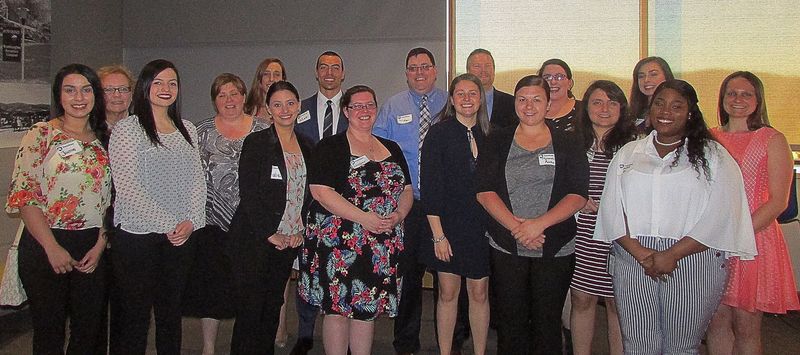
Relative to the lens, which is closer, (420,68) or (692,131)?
(692,131)

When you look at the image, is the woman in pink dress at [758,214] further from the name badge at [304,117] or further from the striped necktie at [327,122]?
the name badge at [304,117]

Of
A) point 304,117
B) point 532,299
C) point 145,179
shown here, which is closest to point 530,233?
point 532,299

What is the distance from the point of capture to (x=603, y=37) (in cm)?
545

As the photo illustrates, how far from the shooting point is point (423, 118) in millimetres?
3848

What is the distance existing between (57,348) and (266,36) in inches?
148

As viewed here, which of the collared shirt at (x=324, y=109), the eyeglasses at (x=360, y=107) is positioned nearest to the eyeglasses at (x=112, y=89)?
the eyeglasses at (x=360, y=107)

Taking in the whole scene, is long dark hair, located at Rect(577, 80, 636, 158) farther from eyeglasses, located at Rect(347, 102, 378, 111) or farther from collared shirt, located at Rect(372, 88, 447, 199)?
eyeglasses, located at Rect(347, 102, 378, 111)

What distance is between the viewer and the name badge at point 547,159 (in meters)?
3.01

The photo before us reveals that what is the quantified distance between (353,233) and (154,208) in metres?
0.89

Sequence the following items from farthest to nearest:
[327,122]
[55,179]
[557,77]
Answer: [327,122] → [557,77] → [55,179]

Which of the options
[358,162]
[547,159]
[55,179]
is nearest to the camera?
[55,179]

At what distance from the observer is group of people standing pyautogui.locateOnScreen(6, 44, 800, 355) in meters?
2.63

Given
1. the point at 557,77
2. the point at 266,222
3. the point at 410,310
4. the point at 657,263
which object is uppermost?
the point at 557,77

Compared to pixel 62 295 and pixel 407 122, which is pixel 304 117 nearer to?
pixel 407 122
